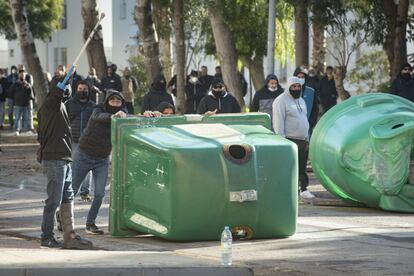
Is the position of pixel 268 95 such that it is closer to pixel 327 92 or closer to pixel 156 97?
pixel 156 97

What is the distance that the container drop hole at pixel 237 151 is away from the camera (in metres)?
12.6

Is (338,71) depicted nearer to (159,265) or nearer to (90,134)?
(90,134)

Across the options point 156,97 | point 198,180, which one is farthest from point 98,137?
point 156,97

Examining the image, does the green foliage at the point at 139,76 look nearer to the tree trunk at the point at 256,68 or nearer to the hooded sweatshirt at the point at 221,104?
the tree trunk at the point at 256,68

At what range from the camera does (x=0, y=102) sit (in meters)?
34.6

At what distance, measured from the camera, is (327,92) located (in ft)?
94.6

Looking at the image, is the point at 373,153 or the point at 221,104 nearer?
the point at 373,153

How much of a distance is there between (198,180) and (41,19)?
53.4 metres

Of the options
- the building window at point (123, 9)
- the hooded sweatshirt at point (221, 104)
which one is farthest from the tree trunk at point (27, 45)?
the building window at point (123, 9)

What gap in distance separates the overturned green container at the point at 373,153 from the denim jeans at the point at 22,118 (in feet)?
56.8

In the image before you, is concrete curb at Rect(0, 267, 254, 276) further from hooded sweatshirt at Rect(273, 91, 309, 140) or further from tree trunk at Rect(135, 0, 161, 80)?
tree trunk at Rect(135, 0, 161, 80)

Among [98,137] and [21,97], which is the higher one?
[98,137]

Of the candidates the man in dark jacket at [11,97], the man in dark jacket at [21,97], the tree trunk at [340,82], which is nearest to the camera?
the man in dark jacket at [21,97]

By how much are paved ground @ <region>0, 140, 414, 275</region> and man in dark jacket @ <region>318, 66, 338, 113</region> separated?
12.2 meters
